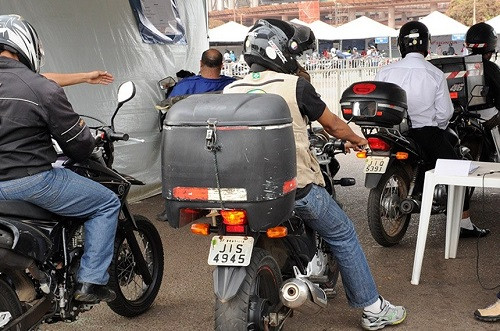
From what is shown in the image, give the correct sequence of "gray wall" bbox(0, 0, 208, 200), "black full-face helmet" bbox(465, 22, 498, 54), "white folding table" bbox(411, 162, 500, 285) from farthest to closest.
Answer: "black full-face helmet" bbox(465, 22, 498, 54) → "gray wall" bbox(0, 0, 208, 200) → "white folding table" bbox(411, 162, 500, 285)

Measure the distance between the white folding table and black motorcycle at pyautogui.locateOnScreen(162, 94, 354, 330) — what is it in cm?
177

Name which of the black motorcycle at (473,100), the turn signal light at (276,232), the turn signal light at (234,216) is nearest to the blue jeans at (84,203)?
the turn signal light at (234,216)

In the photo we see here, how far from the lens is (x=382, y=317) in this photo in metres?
4.94

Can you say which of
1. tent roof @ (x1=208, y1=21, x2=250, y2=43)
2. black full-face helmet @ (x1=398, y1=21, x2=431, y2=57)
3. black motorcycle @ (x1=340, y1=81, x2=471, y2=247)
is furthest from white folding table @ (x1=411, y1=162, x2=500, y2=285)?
tent roof @ (x1=208, y1=21, x2=250, y2=43)

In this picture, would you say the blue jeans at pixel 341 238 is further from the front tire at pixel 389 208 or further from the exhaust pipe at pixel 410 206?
the exhaust pipe at pixel 410 206

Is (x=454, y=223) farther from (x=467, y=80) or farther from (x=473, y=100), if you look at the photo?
(x=467, y=80)

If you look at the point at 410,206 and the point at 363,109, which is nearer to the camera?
the point at 363,109

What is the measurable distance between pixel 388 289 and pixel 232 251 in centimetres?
229

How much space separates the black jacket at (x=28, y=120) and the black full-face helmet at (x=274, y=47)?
105 cm

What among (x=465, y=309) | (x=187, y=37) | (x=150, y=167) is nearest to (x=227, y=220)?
(x=465, y=309)

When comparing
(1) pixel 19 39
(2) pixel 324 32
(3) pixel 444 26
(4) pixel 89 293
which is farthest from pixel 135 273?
(2) pixel 324 32

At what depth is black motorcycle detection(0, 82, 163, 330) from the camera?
398cm

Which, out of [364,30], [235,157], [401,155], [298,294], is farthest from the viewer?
[364,30]

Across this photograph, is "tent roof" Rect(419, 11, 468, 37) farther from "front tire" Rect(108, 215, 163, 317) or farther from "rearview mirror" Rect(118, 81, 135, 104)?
"rearview mirror" Rect(118, 81, 135, 104)
